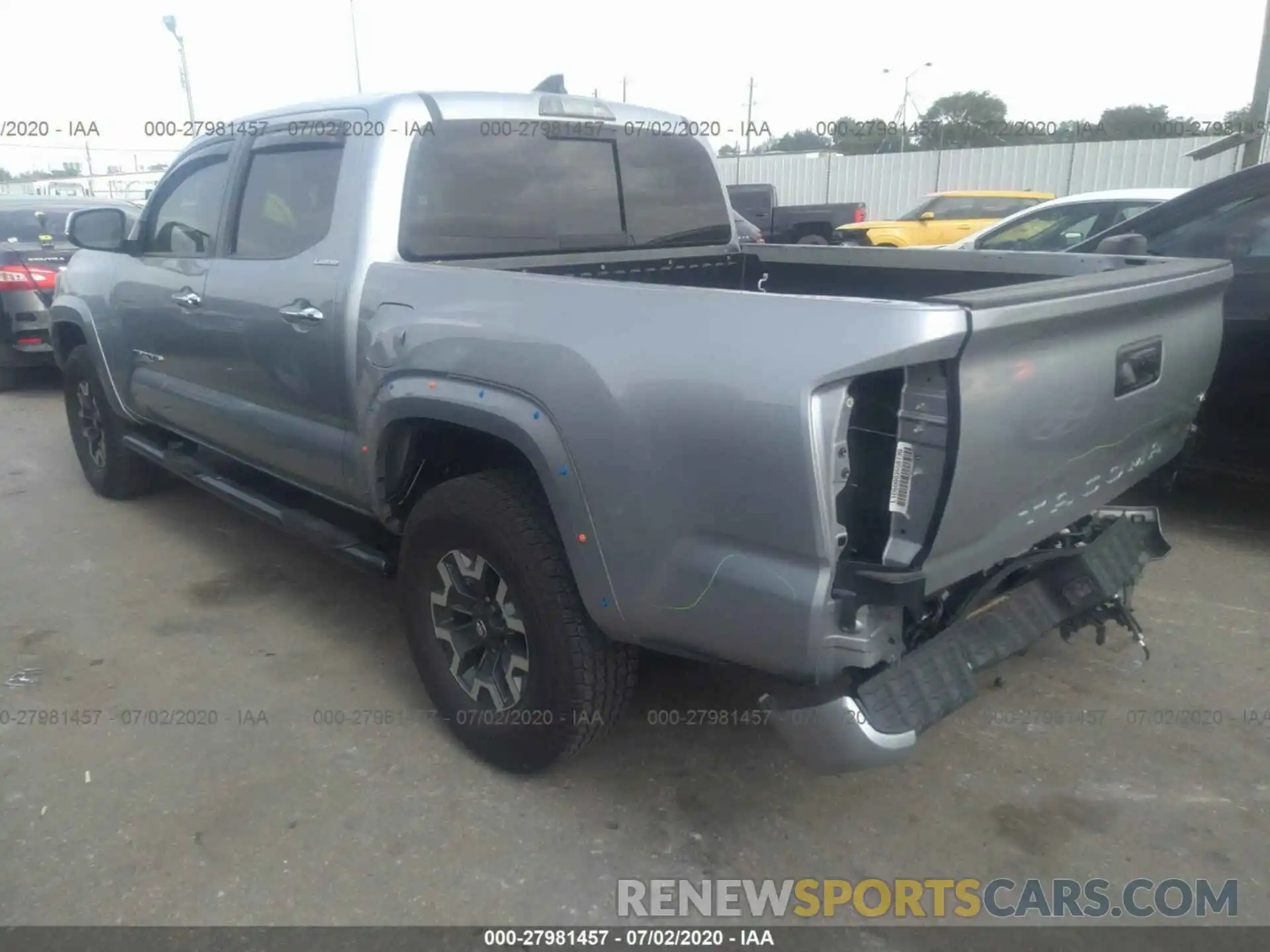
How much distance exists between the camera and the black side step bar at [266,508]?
3.49 meters

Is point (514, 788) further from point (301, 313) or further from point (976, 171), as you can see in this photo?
point (976, 171)

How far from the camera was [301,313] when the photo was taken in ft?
11.1

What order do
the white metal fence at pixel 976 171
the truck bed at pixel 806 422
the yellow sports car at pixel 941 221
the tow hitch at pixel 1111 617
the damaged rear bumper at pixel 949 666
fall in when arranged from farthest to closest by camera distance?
the white metal fence at pixel 976 171
the yellow sports car at pixel 941 221
the tow hitch at pixel 1111 617
the damaged rear bumper at pixel 949 666
the truck bed at pixel 806 422

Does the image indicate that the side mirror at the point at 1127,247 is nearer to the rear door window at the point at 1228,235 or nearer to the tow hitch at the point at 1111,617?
the rear door window at the point at 1228,235

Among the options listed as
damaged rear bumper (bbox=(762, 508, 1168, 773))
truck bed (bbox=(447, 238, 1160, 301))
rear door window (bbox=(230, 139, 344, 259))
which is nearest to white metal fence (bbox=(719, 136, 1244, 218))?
truck bed (bbox=(447, 238, 1160, 301))

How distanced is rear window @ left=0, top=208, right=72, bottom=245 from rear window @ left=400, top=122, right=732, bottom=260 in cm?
793

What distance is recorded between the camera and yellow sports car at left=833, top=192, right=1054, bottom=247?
14039 millimetres

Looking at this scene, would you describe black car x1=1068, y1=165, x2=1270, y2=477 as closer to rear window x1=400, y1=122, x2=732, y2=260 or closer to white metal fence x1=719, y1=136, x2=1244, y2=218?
rear window x1=400, y1=122, x2=732, y2=260

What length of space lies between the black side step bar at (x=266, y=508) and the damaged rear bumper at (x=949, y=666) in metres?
1.73

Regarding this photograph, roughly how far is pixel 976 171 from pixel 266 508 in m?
20.7

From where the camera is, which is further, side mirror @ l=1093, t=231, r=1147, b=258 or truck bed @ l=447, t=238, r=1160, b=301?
side mirror @ l=1093, t=231, r=1147, b=258

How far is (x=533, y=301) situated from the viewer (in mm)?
2604

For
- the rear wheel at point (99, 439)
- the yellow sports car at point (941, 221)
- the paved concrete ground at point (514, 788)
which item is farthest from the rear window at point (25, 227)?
the yellow sports car at point (941, 221)
